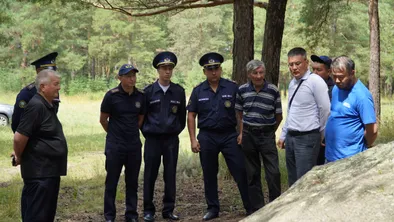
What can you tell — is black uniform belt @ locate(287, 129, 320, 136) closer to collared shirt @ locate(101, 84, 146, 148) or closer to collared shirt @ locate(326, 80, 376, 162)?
collared shirt @ locate(326, 80, 376, 162)

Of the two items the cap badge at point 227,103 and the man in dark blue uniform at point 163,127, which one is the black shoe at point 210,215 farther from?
the cap badge at point 227,103

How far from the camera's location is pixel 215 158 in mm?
7008

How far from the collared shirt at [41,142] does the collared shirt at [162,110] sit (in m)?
1.75

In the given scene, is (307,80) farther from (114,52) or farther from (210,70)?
(114,52)

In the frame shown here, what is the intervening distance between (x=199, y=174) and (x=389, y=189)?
24.9 ft

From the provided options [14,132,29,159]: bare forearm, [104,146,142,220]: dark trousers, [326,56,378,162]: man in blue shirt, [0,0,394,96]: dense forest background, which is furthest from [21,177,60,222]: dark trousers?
[0,0,394,96]: dense forest background

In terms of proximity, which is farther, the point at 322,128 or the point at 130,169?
the point at 130,169

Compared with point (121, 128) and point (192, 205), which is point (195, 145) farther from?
point (192, 205)

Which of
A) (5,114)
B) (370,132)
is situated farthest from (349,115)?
(5,114)

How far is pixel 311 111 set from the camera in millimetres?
5977

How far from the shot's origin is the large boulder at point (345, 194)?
2.77 meters

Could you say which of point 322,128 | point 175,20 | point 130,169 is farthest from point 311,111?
point 175,20

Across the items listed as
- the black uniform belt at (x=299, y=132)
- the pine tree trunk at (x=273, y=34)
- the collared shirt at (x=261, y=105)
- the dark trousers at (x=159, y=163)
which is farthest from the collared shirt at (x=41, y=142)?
the pine tree trunk at (x=273, y=34)

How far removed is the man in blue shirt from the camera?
505 centimetres
